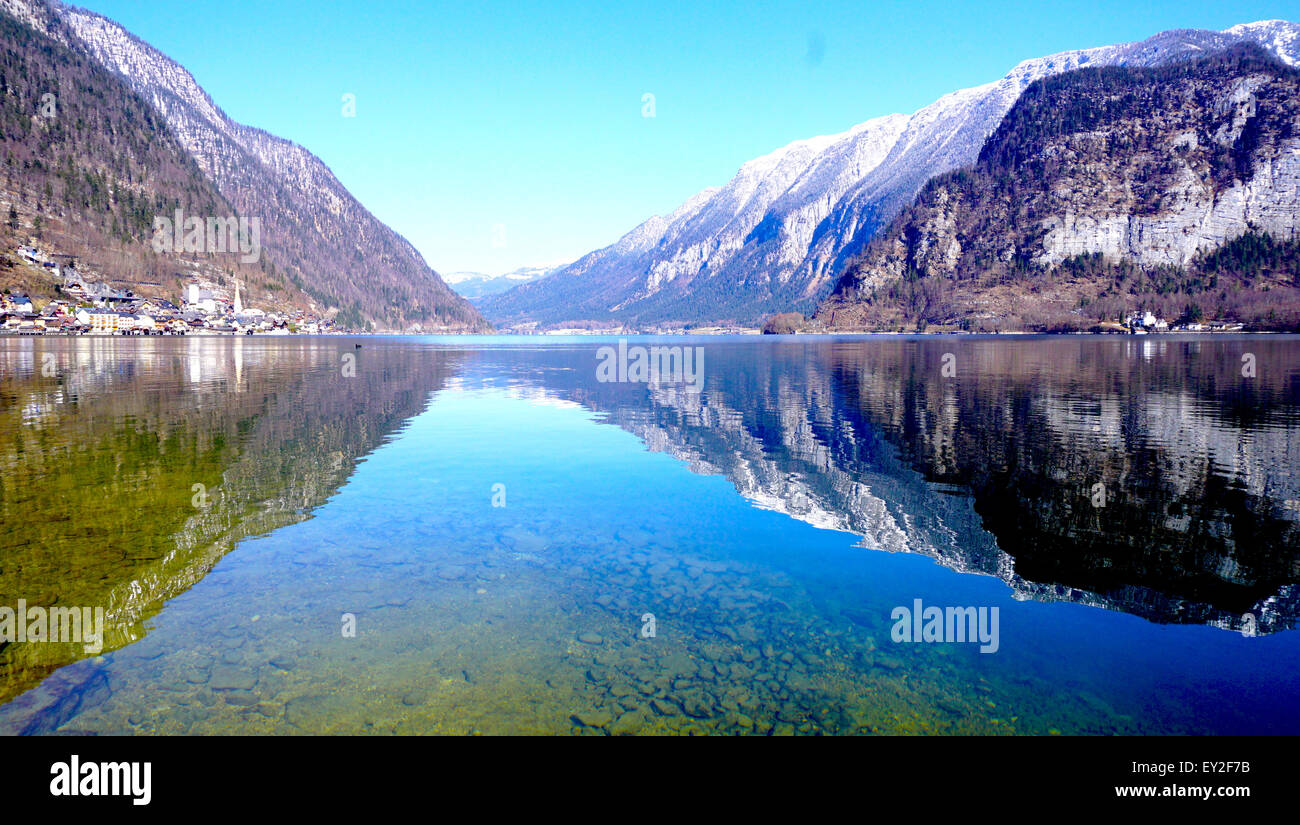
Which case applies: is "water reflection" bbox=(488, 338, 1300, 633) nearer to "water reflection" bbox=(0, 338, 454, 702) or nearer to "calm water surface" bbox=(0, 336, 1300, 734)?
"calm water surface" bbox=(0, 336, 1300, 734)

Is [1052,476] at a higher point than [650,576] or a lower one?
higher

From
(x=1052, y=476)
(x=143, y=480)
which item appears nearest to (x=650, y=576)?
(x=1052, y=476)

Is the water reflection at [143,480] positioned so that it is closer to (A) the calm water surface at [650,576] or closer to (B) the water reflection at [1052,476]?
(A) the calm water surface at [650,576]

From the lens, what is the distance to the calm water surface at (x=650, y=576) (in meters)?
9.69

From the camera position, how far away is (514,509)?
67.2 feet

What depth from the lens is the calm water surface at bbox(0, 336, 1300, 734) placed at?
969 centimetres

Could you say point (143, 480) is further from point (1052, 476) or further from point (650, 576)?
point (1052, 476)

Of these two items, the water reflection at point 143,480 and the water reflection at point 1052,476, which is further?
the water reflection at point 1052,476

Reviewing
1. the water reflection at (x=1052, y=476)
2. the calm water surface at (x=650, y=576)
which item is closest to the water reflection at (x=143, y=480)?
the calm water surface at (x=650, y=576)

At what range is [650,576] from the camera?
15070mm

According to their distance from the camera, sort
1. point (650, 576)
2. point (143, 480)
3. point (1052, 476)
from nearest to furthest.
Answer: point (650, 576) < point (143, 480) < point (1052, 476)
